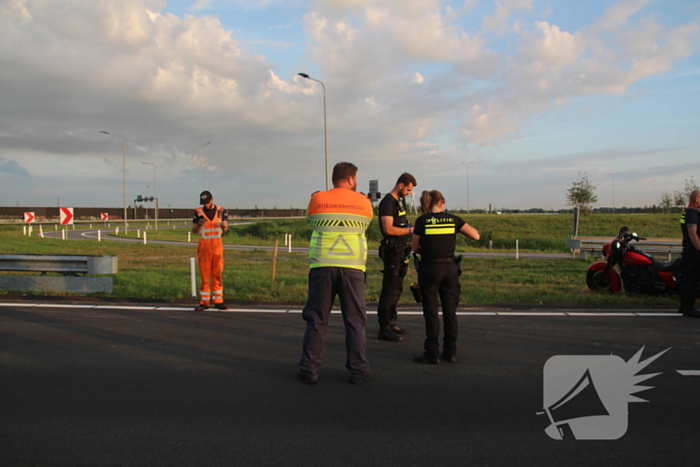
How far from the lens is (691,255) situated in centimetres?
764

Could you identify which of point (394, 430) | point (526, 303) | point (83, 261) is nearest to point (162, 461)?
point (394, 430)

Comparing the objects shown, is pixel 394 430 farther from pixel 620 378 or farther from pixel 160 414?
pixel 620 378

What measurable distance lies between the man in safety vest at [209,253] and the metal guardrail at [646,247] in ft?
52.1

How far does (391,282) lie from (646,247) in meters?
17.5

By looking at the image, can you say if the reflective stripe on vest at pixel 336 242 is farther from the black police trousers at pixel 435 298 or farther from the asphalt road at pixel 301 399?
the asphalt road at pixel 301 399

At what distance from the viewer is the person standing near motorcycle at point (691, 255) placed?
292 inches

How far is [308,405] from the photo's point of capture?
4.07 meters

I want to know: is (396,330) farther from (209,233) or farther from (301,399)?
(209,233)

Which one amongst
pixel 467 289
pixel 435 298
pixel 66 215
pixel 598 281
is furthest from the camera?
pixel 66 215

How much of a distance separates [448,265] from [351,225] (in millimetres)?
1253

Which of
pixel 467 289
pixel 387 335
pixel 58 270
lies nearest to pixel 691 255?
pixel 467 289

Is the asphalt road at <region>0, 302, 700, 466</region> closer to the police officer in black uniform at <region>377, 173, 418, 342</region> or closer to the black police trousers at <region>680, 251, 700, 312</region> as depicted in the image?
the police officer in black uniform at <region>377, 173, 418, 342</region>

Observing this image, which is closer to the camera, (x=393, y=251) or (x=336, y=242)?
(x=336, y=242)

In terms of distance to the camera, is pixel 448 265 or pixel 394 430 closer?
pixel 394 430
